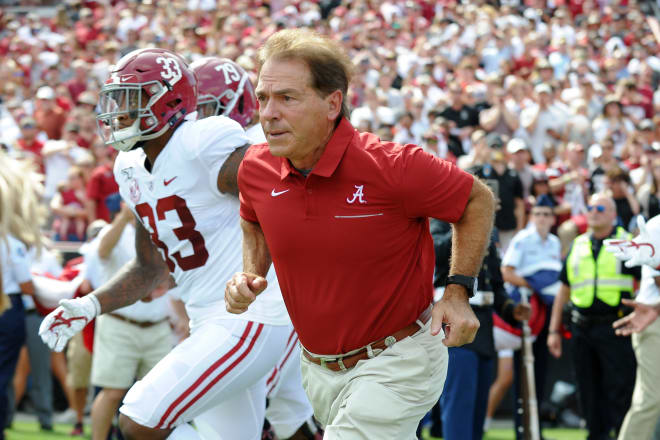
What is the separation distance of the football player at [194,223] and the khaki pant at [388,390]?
2.47 ft

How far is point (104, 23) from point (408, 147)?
16610 millimetres

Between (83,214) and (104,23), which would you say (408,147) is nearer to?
(83,214)

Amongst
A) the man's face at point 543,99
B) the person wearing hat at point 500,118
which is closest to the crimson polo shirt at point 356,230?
the person wearing hat at point 500,118

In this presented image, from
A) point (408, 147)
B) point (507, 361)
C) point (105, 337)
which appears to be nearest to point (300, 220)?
point (408, 147)

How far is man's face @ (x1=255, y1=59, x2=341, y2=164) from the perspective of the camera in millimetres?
3484

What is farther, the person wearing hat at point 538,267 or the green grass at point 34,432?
the green grass at point 34,432

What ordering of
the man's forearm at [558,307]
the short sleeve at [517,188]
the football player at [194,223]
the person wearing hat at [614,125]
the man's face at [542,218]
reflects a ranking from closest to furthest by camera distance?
the football player at [194,223] < the man's forearm at [558,307] < the man's face at [542,218] < the short sleeve at [517,188] < the person wearing hat at [614,125]

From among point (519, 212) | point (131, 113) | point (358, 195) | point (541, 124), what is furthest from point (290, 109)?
point (541, 124)

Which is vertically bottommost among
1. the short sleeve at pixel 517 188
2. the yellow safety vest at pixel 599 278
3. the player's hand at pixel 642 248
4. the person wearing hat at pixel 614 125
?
the person wearing hat at pixel 614 125

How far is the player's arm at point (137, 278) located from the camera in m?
4.77

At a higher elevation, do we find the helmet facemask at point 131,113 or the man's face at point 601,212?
the helmet facemask at point 131,113

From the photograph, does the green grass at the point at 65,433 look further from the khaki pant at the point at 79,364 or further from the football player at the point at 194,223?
the football player at the point at 194,223

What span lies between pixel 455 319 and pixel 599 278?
445cm

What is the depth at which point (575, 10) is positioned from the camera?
1895 centimetres
